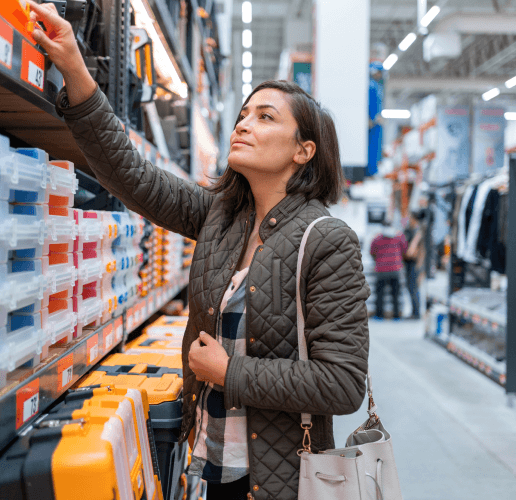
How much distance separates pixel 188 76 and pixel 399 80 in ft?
46.5

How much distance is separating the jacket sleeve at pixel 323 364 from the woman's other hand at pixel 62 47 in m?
0.74

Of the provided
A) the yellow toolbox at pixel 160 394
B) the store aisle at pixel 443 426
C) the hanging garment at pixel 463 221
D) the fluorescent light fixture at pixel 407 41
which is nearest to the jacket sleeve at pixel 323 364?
the yellow toolbox at pixel 160 394

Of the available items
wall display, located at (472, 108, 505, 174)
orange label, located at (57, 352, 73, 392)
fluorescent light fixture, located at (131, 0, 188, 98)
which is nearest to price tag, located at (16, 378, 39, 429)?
orange label, located at (57, 352, 73, 392)

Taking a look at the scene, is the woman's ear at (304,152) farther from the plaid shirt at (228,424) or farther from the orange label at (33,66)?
the orange label at (33,66)

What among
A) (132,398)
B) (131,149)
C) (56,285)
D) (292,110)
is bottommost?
(132,398)

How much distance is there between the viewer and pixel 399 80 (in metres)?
15.8

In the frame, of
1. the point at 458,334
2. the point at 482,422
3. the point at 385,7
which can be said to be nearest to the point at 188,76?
the point at 482,422

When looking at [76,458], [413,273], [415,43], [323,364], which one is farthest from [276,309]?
[415,43]

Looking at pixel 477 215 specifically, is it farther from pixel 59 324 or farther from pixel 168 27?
pixel 59 324

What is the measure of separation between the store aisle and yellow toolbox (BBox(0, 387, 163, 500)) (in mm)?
2385

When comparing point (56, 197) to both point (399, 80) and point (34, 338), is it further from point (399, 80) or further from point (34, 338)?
point (399, 80)

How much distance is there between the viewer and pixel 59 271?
1.18 metres

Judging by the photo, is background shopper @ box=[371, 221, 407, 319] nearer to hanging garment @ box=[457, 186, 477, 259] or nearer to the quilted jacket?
hanging garment @ box=[457, 186, 477, 259]

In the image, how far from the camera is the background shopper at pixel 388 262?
862cm
